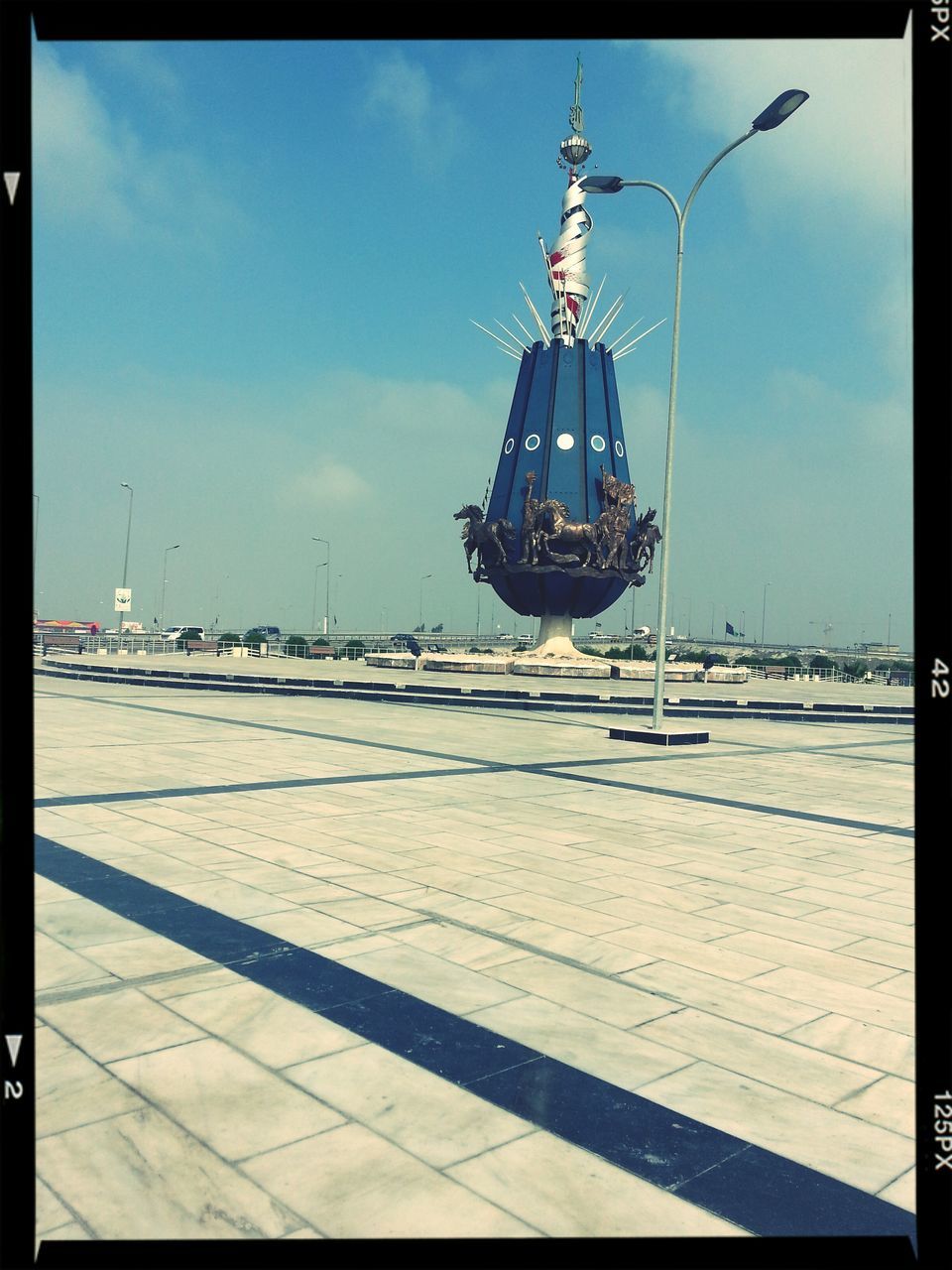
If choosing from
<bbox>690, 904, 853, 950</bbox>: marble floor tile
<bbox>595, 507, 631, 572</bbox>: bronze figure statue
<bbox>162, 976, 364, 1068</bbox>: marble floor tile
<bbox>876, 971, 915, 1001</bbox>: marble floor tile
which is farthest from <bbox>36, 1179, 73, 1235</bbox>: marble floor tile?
<bbox>595, 507, 631, 572</bbox>: bronze figure statue

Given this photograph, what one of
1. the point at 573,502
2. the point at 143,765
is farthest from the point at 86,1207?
the point at 573,502

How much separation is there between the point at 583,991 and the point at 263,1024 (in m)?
1.65

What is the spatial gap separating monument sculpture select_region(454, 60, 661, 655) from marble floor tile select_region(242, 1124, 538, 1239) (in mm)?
44207

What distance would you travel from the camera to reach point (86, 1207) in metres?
3.06

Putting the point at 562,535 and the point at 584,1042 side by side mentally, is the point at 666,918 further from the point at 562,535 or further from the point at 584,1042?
the point at 562,535

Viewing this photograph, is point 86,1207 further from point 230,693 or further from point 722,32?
point 230,693

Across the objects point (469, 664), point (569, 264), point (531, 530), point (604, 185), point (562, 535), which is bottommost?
point (469, 664)

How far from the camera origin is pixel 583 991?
5.18 meters

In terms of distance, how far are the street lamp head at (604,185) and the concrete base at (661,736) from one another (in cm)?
1011

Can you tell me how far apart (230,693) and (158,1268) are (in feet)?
88.0

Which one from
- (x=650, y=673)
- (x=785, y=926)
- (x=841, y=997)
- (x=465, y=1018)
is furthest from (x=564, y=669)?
(x=465, y=1018)

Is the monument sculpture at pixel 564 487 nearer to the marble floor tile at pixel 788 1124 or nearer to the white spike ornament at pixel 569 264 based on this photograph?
the white spike ornament at pixel 569 264

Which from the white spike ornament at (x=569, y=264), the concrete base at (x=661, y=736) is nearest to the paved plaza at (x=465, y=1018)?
the concrete base at (x=661, y=736)

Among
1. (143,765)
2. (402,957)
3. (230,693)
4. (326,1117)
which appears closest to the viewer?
(326,1117)
